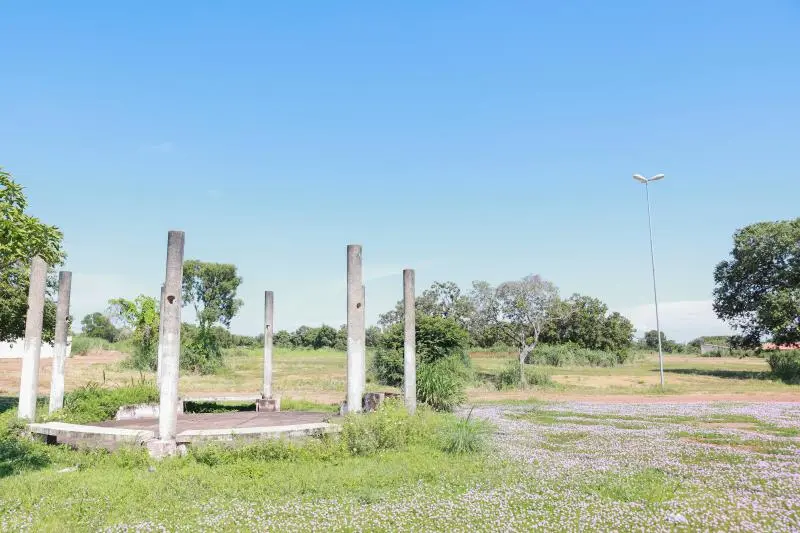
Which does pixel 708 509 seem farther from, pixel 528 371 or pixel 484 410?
pixel 528 371

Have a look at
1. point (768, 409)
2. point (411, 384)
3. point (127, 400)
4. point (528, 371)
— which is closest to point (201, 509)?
point (411, 384)

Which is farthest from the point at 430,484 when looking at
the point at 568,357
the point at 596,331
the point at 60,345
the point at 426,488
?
the point at 596,331

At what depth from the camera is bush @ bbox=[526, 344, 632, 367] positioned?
48162 millimetres

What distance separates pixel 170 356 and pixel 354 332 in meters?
3.73

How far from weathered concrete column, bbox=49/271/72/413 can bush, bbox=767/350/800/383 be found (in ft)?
116

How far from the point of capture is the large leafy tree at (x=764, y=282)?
3509 centimetres

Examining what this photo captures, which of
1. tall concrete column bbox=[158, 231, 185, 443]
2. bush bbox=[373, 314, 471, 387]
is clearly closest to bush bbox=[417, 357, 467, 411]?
bush bbox=[373, 314, 471, 387]

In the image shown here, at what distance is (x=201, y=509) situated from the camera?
21.0ft

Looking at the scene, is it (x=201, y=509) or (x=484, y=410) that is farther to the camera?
(x=484, y=410)

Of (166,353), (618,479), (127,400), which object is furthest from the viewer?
(127,400)

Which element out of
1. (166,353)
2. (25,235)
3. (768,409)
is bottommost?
(768,409)

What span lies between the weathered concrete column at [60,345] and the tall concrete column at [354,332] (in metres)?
7.50

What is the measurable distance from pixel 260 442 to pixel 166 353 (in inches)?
84.3

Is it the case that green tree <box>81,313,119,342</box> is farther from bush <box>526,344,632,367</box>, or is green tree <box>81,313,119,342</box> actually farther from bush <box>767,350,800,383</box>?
bush <box>767,350,800,383</box>
